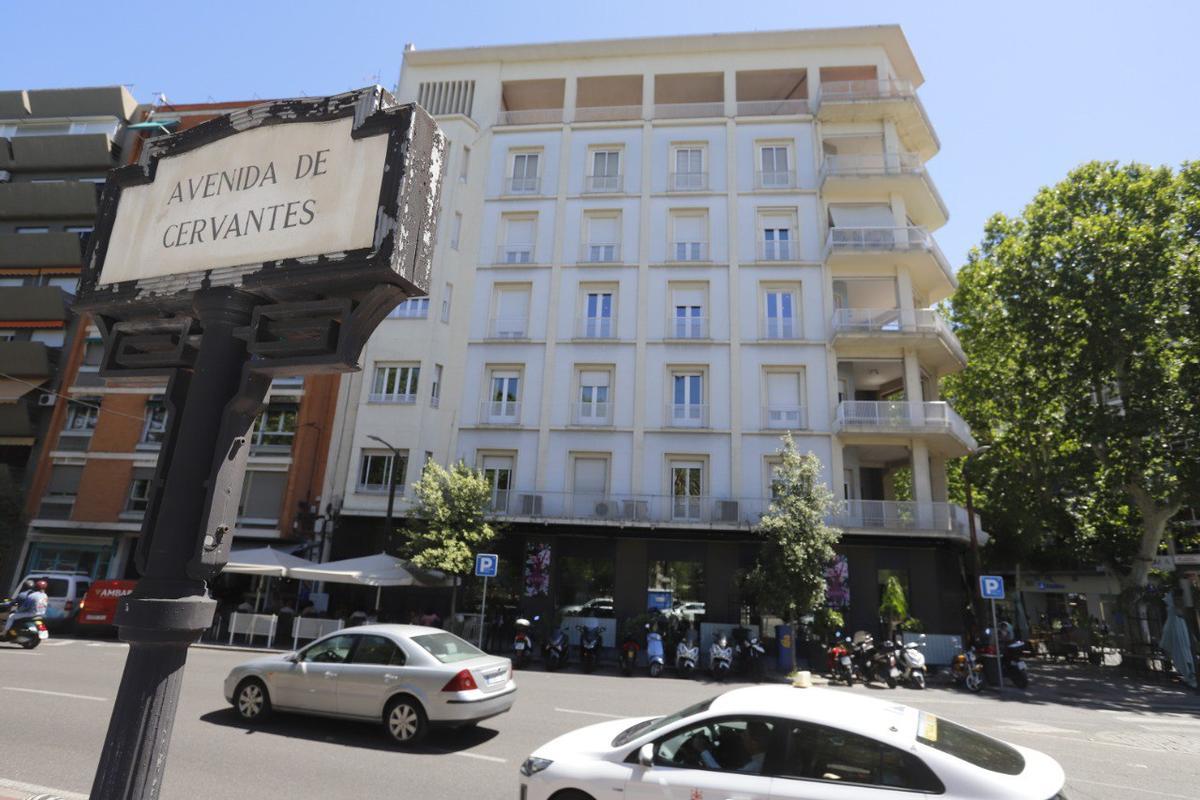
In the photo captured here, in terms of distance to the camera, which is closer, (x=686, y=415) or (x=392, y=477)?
(x=392, y=477)

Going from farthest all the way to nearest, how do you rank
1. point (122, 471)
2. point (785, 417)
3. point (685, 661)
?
1. point (122, 471)
2. point (785, 417)
3. point (685, 661)

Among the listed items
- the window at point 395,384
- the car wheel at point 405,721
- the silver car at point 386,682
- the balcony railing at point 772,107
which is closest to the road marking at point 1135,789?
the silver car at point 386,682

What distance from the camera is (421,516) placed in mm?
20000

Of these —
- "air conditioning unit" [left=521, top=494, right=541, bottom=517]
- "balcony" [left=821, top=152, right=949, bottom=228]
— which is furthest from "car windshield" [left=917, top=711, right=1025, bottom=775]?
"balcony" [left=821, top=152, right=949, bottom=228]

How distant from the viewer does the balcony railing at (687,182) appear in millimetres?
27250

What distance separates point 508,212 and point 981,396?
23221 mm

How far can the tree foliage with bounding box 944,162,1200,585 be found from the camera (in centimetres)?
2144

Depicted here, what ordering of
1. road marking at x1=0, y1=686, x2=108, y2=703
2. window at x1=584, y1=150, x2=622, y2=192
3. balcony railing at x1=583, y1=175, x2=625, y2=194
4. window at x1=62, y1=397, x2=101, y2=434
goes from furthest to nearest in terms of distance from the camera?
1. window at x1=62, y1=397, x2=101, y2=434
2. window at x1=584, y1=150, x2=622, y2=192
3. balcony railing at x1=583, y1=175, x2=625, y2=194
4. road marking at x1=0, y1=686, x2=108, y2=703

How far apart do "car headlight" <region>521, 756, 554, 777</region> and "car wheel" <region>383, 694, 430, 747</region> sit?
3.69 m

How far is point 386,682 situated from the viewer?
8.05 meters

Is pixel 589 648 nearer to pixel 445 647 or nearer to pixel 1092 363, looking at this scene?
pixel 445 647

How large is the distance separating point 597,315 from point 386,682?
777 inches

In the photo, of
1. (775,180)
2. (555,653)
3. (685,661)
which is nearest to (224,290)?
(555,653)

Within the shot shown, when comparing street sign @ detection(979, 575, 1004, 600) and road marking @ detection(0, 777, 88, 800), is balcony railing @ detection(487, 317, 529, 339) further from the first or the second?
road marking @ detection(0, 777, 88, 800)
